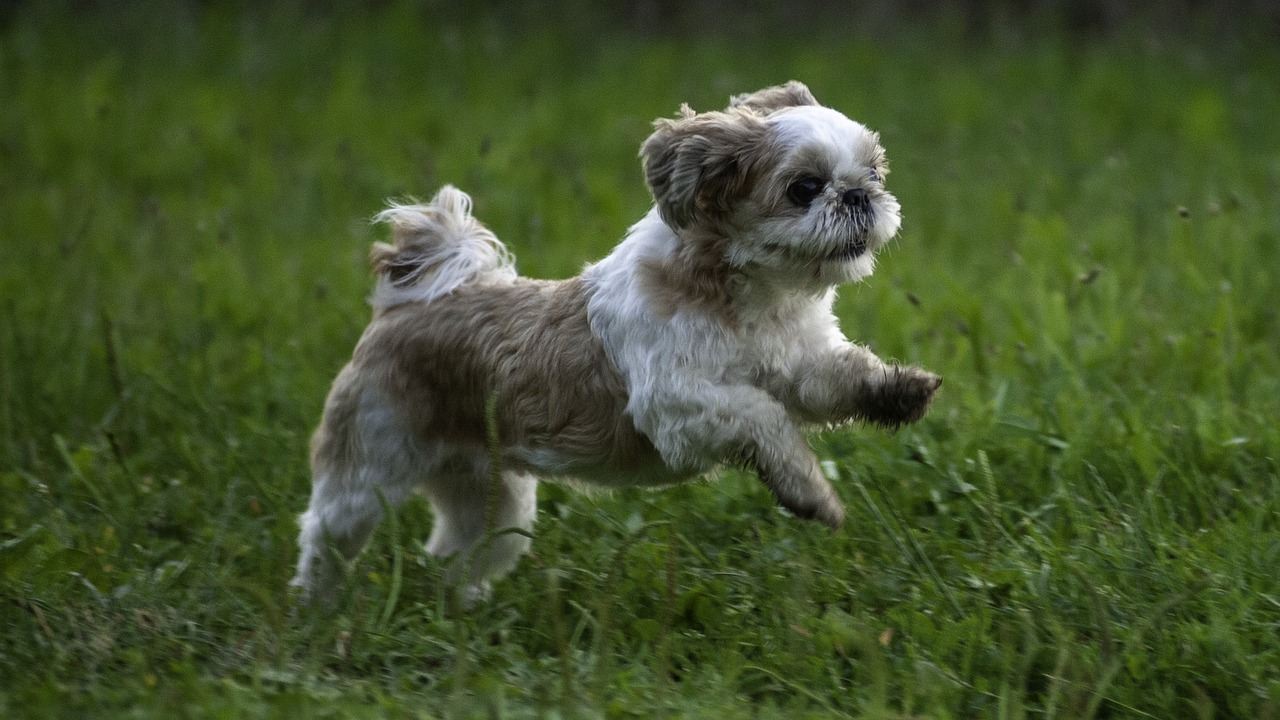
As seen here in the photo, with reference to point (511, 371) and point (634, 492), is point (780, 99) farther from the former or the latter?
point (634, 492)

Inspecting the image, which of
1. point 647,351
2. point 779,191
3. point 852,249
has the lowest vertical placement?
point 647,351

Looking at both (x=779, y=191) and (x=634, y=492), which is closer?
(x=779, y=191)

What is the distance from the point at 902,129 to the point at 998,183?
1300mm

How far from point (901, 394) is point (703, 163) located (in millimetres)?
836

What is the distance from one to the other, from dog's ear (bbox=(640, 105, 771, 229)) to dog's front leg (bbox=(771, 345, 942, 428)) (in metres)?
0.52

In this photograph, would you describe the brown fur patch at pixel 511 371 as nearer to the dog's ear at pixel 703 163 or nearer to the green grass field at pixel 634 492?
the green grass field at pixel 634 492

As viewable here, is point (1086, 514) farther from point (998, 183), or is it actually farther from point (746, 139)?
point (998, 183)

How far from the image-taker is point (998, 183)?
854cm

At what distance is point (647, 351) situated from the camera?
394 cm

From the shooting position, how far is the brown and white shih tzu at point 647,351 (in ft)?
12.5

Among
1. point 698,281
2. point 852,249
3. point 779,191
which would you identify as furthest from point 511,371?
point 852,249

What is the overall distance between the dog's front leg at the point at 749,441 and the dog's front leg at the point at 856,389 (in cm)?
11

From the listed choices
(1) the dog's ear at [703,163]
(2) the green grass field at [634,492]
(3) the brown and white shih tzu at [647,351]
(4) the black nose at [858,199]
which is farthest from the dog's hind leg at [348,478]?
(4) the black nose at [858,199]

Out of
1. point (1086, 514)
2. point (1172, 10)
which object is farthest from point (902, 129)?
point (1086, 514)
